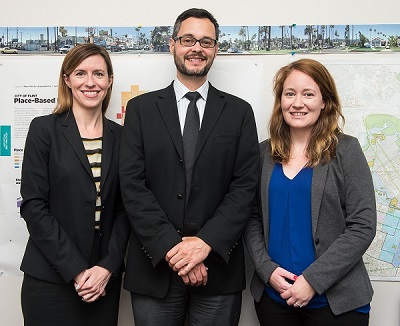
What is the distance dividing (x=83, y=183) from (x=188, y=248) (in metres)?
0.51

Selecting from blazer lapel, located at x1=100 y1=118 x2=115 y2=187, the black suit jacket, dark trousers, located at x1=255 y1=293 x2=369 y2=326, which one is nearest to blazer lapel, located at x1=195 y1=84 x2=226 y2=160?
the black suit jacket

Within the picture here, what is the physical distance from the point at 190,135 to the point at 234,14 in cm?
83

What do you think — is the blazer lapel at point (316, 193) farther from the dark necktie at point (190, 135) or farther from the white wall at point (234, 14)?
the white wall at point (234, 14)

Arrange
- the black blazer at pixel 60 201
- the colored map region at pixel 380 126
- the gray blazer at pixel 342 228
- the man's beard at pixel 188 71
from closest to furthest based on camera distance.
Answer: the gray blazer at pixel 342 228, the black blazer at pixel 60 201, the man's beard at pixel 188 71, the colored map region at pixel 380 126

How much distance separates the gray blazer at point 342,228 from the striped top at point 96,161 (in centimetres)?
71

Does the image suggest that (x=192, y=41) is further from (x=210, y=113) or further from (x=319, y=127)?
Result: (x=319, y=127)

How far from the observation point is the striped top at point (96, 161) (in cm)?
184

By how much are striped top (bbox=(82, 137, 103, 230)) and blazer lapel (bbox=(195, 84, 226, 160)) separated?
427mm

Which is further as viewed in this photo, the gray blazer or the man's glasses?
the man's glasses

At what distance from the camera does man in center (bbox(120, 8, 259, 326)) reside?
1.74 m

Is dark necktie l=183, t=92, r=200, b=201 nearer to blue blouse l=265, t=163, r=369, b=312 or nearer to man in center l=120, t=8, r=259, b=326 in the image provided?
man in center l=120, t=8, r=259, b=326

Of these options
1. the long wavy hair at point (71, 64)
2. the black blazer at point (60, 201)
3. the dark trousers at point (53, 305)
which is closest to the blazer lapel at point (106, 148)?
the black blazer at point (60, 201)

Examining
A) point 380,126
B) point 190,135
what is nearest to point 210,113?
point 190,135

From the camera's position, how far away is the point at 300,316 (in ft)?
5.83
